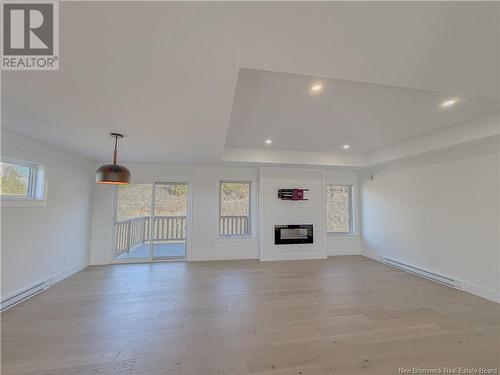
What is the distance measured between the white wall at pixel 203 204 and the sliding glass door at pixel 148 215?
9.4 inches

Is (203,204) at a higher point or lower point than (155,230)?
higher

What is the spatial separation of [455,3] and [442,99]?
194 centimetres

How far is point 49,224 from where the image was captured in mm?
3793

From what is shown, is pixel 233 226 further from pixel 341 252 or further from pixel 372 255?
pixel 372 255

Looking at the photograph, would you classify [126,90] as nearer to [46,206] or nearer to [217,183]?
[46,206]

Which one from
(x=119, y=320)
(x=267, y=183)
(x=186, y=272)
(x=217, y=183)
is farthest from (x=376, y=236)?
(x=119, y=320)

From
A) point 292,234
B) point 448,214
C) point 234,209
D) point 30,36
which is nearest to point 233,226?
point 234,209

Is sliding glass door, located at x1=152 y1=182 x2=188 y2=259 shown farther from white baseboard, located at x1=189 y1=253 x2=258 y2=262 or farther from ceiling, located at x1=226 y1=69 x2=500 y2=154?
ceiling, located at x1=226 y1=69 x2=500 y2=154

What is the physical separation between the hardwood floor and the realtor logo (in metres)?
2.51

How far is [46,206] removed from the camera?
3.72 meters

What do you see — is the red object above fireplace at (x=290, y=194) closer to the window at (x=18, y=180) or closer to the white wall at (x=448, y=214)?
the white wall at (x=448, y=214)

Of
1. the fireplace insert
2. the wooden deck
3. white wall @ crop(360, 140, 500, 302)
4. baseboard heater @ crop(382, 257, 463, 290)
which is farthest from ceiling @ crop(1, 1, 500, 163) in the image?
the wooden deck

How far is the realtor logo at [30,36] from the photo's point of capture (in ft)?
3.82

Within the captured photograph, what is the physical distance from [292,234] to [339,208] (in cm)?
183
